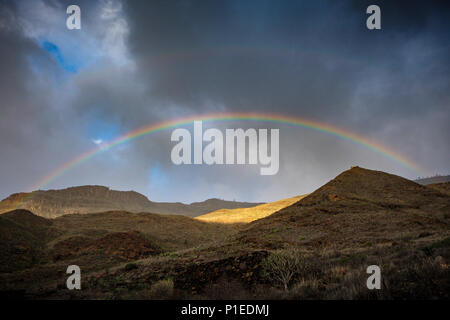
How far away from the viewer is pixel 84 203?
134750 mm

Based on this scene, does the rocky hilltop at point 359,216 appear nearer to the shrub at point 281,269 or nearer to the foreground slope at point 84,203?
the shrub at point 281,269

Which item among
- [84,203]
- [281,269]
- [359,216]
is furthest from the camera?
[84,203]

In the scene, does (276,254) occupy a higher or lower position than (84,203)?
higher

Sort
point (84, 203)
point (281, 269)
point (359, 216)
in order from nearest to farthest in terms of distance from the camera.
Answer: point (281, 269), point (359, 216), point (84, 203)

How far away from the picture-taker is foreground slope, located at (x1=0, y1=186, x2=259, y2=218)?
113119mm

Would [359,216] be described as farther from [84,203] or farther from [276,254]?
[84,203]

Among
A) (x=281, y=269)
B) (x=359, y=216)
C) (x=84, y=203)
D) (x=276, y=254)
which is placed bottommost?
(x=84, y=203)

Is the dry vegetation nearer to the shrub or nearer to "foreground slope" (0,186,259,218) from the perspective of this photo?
the shrub

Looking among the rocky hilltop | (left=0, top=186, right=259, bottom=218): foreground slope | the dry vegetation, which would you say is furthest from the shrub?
(left=0, top=186, right=259, bottom=218): foreground slope

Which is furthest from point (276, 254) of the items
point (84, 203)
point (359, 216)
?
point (84, 203)

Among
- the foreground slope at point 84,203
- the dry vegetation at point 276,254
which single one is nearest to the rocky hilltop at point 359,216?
the dry vegetation at point 276,254
